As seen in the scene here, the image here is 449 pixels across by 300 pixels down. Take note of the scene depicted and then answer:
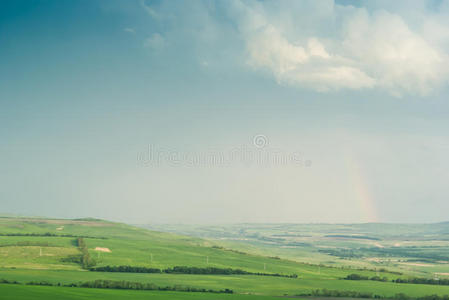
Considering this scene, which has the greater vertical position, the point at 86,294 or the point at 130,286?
the point at 86,294

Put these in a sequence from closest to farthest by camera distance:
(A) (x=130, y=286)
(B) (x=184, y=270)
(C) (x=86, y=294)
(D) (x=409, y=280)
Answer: (C) (x=86, y=294) → (A) (x=130, y=286) → (D) (x=409, y=280) → (B) (x=184, y=270)

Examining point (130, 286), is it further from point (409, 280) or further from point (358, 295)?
point (409, 280)

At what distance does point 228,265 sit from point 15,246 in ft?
196

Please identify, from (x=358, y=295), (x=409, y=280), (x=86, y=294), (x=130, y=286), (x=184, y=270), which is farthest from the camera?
(x=184, y=270)

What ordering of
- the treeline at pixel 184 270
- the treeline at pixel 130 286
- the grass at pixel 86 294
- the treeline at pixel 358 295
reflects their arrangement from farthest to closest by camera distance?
1. the treeline at pixel 184 270
2. the treeline at pixel 358 295
3. the treeline at pixel 130 286
4. the grass at pixel 86 294

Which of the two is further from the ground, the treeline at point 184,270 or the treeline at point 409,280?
the treeline at point 184,270

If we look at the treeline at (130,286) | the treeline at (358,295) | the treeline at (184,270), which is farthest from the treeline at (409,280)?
the treeline at (130,286)

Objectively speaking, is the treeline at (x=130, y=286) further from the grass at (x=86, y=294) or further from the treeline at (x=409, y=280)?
the treeline at (x=409, y=280)

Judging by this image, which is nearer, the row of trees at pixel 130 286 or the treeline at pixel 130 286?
the treeline at pixel 130 286

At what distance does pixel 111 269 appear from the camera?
10344cm

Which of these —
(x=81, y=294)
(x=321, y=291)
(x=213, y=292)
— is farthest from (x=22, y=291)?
(x=321, y=291)

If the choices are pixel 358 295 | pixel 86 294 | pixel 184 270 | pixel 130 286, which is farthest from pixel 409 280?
pixel 86 294

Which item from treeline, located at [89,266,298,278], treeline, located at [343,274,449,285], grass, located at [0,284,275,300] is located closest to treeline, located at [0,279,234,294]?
grass, located at [0,284,275,300]

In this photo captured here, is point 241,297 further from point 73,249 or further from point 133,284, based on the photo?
point 73,249
